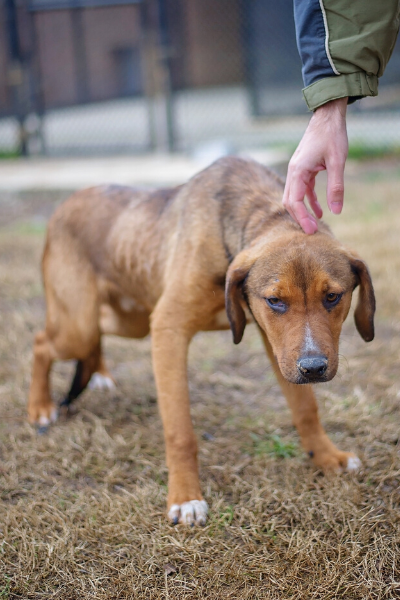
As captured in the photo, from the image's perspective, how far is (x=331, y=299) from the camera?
276cm

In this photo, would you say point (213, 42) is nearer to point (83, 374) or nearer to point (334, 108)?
point (83, 374)

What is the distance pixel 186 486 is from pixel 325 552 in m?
0.73

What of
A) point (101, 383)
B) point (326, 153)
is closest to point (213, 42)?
point (101, 383)

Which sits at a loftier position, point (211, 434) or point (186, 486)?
point (186, 486)

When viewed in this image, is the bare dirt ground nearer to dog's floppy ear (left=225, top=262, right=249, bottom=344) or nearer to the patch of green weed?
the patch of green weed

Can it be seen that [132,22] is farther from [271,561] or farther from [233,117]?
[271,561]

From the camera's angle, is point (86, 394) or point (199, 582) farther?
point (86, 394)

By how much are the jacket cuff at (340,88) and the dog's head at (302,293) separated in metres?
0.61

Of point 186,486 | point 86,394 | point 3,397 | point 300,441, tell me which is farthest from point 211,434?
point 3,397

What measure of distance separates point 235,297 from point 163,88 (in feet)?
30.5

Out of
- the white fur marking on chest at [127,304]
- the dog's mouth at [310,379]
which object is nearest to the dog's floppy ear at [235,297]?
the dog's mouth at [310,379]

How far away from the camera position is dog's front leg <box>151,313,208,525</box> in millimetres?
3069

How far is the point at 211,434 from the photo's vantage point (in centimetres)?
388

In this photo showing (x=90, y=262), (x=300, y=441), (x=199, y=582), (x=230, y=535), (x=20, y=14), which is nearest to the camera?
(x=199, y=582)
